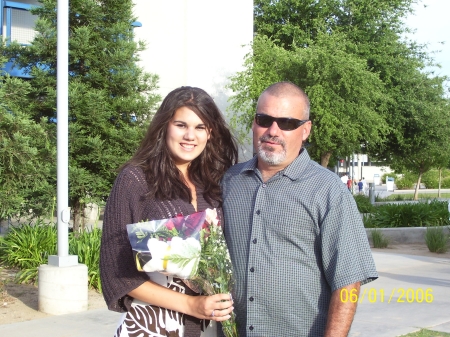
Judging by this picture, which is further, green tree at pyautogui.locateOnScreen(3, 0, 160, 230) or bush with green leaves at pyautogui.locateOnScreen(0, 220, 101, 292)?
green tree at pyautogui.locateOnScreen(3, 0, 160, 230)

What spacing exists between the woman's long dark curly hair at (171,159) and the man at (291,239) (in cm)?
23

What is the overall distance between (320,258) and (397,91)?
24.6 meters

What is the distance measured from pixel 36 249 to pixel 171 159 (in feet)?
23.2

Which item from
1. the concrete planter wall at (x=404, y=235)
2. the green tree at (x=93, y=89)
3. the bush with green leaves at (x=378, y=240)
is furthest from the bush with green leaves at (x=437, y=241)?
the green tree at (x=93, y=89)

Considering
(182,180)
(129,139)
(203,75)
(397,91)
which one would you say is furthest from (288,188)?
(397,91)

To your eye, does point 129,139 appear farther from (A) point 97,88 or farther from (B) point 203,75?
(B) point 203,75

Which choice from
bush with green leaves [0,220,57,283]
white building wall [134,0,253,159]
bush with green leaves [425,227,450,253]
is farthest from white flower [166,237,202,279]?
white building wall [134,0,253,159]

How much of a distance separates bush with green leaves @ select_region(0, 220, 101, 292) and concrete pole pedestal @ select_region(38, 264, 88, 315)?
1.17 metres

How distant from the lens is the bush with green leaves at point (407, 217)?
1684cm

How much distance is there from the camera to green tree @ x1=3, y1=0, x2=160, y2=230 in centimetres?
1072

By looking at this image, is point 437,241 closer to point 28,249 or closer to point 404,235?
point 404,235

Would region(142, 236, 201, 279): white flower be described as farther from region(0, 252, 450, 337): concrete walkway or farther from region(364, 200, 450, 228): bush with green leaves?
region(364, 200, 450, 228): bush with green leaves

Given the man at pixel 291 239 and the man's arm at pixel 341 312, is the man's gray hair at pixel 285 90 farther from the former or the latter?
the man's arm at pixel 341 312

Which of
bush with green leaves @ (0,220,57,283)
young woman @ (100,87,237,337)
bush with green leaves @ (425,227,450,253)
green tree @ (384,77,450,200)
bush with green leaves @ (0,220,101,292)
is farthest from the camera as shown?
green tree @ (384,77,450,200)
